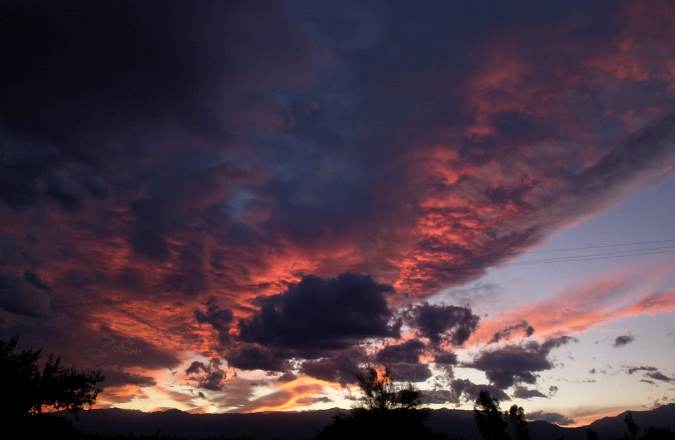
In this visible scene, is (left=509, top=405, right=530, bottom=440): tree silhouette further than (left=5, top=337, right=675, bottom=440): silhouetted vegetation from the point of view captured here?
Yes

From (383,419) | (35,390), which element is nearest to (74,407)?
(35,390)

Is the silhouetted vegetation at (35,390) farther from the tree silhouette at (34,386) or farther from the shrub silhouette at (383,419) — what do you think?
the shrub silhouette at (383,419)

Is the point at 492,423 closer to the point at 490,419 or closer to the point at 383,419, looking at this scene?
the point at 490,419

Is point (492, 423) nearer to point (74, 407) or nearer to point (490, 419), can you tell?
point (490, 419)

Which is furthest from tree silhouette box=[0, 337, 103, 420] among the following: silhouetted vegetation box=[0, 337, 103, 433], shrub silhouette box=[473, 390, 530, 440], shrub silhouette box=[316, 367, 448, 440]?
shrub silhouette box=[473, 390, 530, 440]

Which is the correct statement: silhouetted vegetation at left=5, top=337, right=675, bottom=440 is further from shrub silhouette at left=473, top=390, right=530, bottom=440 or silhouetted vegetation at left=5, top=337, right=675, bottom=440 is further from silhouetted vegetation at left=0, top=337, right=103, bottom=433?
shrub silhouette at left=473, top=390, right=530, bottom=440

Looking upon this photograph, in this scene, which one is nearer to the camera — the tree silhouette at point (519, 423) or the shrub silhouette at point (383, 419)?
the shrub silhouette at point (383, 419)

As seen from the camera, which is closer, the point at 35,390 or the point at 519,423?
the point at 35,390

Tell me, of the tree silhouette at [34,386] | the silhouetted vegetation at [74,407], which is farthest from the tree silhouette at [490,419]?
the tree silhouette at [34,386]

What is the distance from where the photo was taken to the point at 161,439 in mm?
40094

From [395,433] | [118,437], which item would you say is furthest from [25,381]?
[395,433]

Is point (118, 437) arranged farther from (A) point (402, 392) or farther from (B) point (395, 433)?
(A) point (402, 392)

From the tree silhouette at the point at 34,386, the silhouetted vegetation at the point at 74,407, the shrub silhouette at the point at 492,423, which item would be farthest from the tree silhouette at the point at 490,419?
A: the tree silhouette at the point at 34,386

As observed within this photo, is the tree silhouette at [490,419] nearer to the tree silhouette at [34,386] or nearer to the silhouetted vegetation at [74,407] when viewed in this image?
the silhouetted vegetation at [74,407]
